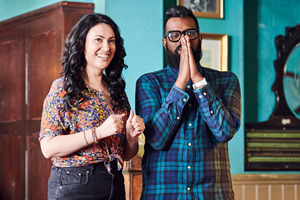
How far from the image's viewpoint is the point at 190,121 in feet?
6.48

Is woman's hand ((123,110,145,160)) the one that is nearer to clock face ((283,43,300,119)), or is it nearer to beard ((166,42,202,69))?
beard ((166,42,202,69))

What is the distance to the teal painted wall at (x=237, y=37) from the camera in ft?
12.0

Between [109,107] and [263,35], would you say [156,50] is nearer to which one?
[263,35]

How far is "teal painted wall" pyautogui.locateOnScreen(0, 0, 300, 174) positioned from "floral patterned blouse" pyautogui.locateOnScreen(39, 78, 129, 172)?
68.5 inches

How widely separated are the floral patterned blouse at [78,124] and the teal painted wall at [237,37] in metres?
1.74

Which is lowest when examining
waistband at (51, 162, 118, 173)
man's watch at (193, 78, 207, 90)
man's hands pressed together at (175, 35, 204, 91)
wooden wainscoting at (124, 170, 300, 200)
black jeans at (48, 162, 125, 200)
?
wooden wainscoting at (124, 170, 300, 200)

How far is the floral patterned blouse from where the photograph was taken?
1758mm

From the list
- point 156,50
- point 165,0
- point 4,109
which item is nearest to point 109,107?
point 156,50

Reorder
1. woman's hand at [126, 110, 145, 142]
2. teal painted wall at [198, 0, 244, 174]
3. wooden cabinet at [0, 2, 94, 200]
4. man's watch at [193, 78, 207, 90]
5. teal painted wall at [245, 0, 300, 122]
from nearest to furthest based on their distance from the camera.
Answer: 1. woman's hand at [126, 110, 145, 142]
2. man's watch at [193, 78, 207, 90]
3. teal painted wall at [198, 0, 244, 174]
4. teal painted wall at [245, 0, 300, 122]
5. wooden cabinet at [0, 2, 94, 200]

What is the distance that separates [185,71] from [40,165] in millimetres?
2940

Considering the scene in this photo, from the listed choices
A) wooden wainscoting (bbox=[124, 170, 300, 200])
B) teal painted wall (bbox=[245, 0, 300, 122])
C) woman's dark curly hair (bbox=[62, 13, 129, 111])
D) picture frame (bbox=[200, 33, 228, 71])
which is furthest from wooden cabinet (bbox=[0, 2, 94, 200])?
woman's dark curly hair (bbox=[62, 13, 129, 111])

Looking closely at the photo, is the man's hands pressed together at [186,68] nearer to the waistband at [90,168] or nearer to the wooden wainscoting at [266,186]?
the waistband at [90,168]

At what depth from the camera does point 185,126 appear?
1965 millimetres

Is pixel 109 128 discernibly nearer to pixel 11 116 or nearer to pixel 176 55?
pixel 176 55
